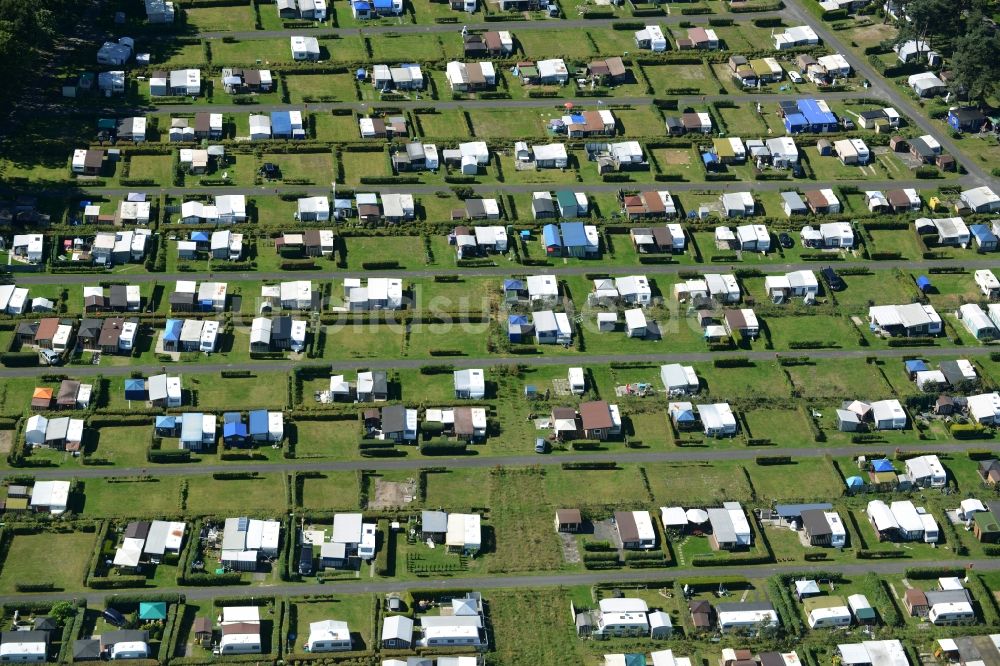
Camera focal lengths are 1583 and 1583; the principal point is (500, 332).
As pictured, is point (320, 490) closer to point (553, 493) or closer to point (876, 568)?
point (553, 493)

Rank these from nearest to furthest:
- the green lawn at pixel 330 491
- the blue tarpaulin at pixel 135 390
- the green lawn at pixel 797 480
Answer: the green lawn at pixel 330 491
the green lawn at pixel 797 480
the blue tarpaulin at pixel 135 390

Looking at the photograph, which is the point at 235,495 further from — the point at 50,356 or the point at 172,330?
the point at 50,356

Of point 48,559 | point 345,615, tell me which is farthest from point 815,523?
point 48,559

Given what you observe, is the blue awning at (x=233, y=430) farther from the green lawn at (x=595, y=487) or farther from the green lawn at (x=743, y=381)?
the green lawn at (x=743, y=381)

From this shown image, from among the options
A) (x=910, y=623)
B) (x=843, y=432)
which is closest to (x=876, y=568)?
(x=910, y=623)

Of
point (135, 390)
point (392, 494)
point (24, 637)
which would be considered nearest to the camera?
point (24, 637)

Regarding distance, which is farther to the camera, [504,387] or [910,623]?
[504,387]

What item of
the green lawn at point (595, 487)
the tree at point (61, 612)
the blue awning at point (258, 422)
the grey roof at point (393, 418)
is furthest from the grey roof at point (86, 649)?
the green lawn at point (595, 487)
